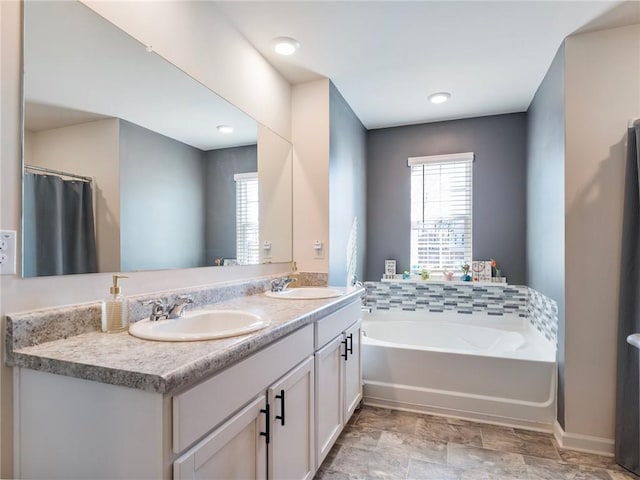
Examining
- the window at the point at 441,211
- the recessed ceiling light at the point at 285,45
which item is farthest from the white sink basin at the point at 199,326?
the window at the point at 441,211

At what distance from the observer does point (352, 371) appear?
7.47 ft

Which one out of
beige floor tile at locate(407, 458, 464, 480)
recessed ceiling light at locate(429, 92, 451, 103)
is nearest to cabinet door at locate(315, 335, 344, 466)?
beige floor tile at locate(407, 458, 464, 480)

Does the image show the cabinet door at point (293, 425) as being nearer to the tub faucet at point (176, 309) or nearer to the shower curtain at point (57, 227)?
the tub faucet at point (176, 309)

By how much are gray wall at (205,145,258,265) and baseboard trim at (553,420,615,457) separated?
7.52 feet

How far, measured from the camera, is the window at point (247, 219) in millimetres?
2127

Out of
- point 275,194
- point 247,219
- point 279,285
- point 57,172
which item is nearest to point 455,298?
point 279,285

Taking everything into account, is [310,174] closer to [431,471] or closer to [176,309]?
[176,309]

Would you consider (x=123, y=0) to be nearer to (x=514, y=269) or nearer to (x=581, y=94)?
(x=581, y=94)

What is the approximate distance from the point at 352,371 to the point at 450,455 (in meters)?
0.72

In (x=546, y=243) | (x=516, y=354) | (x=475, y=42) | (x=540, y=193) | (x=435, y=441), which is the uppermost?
(x=475, y=42)

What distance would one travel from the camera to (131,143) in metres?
1.47

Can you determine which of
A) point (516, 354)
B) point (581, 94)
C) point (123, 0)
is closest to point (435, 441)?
point (516, 354)

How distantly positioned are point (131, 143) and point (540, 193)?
285cm

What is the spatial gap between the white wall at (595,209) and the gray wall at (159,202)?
2.19 m
